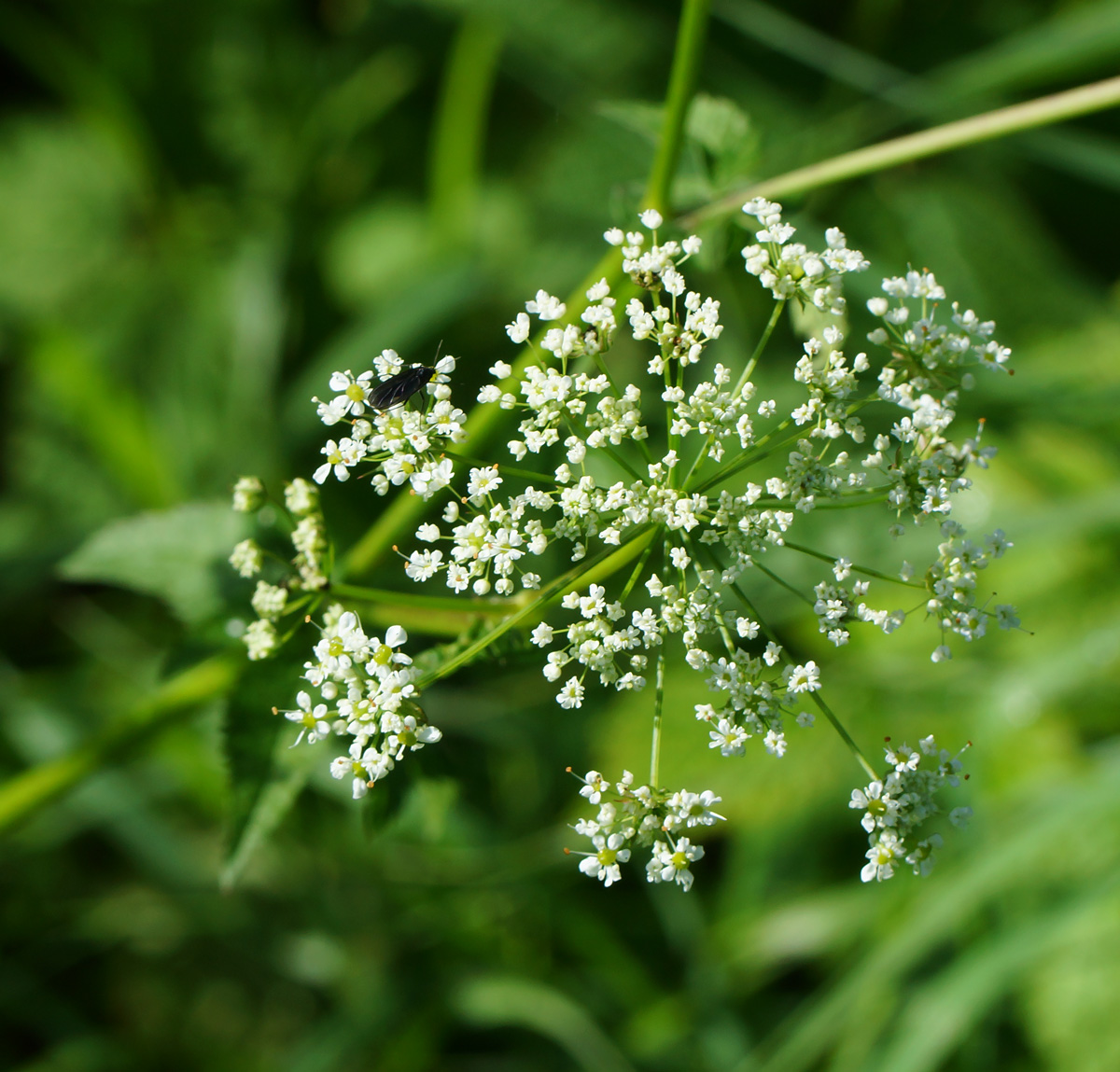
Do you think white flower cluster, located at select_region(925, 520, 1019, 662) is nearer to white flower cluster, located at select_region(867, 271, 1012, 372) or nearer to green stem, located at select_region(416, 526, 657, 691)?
white flower cluster, located at select_region(867, 271, 1012, 372)

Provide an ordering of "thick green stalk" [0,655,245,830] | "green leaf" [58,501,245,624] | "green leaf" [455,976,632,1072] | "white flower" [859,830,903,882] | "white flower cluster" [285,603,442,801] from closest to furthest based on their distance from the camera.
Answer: "white flower cluster" [285,603,442,801] < "white flower" [859,830,903,882] < "thick green stalk" [0,655,245,830] < "green leaf" [58,501,245,624] < "green leaf" [455,976,632,1072]

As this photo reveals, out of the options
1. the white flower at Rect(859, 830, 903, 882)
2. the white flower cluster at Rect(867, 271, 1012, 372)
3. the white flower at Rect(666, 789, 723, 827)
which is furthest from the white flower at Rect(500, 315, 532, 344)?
the white flower at Rect(859, 830, 903, 882)

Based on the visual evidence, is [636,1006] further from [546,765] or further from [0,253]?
[0,253]

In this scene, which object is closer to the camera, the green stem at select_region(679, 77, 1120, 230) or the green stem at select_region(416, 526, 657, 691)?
the green stem at select_region(416, 526, 657, 691)

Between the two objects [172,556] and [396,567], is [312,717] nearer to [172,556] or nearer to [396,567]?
[172,556]

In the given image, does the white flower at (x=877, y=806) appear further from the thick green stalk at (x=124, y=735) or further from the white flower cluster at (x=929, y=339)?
the thick green stalk at (x=124, y=735)

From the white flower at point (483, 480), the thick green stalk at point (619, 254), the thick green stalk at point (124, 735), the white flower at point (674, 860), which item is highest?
the thick green stalk at point (619, 254)

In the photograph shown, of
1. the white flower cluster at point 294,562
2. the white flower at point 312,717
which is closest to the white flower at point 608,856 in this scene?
the white flower at point 312,717
